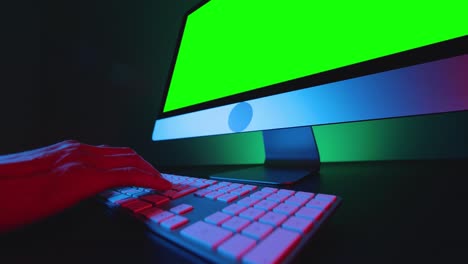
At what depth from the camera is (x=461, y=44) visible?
0.88ft

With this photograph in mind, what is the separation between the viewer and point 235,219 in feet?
0.63

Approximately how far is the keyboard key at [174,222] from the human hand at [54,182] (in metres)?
0.12

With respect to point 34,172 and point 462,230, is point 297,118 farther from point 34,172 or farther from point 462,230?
point 34,172

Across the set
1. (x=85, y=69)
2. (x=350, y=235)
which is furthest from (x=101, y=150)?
(x=85, y=69)

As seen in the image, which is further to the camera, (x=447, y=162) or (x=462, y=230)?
(x=447, y=162)

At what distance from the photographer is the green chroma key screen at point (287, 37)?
0.98ft

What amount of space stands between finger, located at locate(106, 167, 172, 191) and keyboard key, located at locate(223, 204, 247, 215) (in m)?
0.14

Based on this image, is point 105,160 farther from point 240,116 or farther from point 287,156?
point 287,156

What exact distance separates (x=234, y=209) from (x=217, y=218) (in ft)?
0.08

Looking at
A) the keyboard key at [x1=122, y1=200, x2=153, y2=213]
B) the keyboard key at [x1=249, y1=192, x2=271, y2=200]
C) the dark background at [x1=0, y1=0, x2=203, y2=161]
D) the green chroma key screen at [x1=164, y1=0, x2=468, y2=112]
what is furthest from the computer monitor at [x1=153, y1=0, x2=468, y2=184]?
the dark background at [x1=0, y1=0, x2=203, y2=161]

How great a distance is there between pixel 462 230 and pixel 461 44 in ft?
0.78

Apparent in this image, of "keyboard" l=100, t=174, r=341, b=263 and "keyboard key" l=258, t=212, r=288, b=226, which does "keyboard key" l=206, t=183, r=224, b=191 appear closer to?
"keyboard" l=100, t=174, r=341, b=263

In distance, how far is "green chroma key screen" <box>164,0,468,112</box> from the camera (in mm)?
299

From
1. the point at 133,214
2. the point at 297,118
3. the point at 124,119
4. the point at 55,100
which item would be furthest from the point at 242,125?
the point at 55,100
